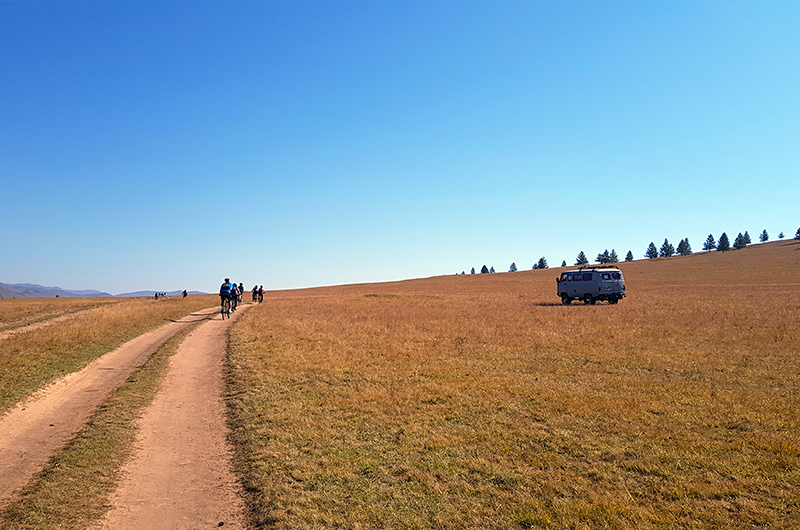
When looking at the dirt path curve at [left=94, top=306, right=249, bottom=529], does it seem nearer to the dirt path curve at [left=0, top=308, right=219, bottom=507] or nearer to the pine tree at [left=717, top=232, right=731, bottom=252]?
the dirt path curve at [left=0, top=308, right=219, bottom=507]

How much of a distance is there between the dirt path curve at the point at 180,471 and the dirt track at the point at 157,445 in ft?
0.04

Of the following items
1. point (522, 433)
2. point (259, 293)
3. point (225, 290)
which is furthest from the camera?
point (259, 293)

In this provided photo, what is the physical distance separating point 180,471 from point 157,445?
1480 millimetres

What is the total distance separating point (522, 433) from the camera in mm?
8391

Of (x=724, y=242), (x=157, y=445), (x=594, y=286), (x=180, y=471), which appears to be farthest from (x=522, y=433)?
(x=724, y=242)

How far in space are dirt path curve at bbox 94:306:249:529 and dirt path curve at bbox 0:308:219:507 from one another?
1.32 meters

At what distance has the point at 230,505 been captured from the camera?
5.89 m

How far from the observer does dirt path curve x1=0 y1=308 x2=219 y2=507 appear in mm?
7207

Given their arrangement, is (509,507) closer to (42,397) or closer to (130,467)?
(130,467)

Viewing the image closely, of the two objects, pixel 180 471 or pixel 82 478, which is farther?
pixel 180 471

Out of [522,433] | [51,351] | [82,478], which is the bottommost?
[522,433]

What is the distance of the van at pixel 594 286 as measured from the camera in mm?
40969

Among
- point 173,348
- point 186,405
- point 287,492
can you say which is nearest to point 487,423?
Answer: point 287,492

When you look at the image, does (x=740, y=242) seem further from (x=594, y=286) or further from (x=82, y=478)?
(x=82, y=478)
